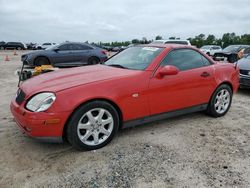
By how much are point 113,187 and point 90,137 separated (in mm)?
947

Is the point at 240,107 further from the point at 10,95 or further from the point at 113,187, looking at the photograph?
the point at 10,95

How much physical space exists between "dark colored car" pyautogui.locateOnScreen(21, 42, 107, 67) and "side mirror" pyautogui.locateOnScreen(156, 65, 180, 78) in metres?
8.06

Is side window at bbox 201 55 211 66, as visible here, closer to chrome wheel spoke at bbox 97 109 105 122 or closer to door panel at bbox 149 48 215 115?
door panel at bbox 149 48 215 115

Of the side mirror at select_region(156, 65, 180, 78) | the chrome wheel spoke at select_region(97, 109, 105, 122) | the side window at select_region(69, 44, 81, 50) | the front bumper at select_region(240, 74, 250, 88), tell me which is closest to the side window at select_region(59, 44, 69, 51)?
the side window at select_region(69, 44, 81, 50)

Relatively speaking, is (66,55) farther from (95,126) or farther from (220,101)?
(95,126)

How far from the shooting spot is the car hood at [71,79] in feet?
11.1

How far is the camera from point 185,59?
4.44 meters

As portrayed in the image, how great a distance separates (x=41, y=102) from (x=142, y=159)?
147 cm

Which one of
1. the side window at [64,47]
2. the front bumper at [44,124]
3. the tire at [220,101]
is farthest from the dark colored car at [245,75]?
the side window at [64,47]

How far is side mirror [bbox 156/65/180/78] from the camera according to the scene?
152 inches

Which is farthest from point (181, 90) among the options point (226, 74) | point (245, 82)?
point (245, 82)

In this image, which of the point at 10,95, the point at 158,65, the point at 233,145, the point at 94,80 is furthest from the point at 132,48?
the point at 10,95

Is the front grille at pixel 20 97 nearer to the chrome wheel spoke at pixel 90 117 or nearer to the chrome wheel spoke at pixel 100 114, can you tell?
the chrome wheel spoke at pixel 90 117

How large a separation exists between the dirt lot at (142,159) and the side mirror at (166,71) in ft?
3.15
